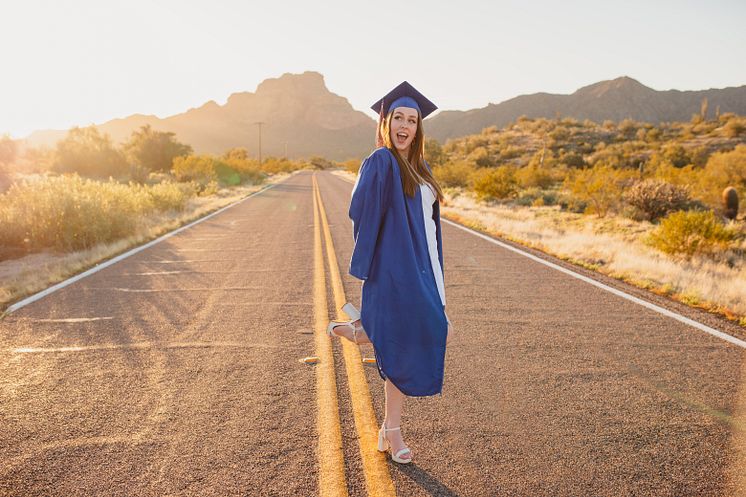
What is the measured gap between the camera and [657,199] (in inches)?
603

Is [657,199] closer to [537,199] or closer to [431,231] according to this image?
[537,199]

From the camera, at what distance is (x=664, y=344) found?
15.4 feet

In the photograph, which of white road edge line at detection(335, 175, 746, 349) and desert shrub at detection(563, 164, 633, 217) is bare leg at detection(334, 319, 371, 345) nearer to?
white road edge line at detection(335, 175, 746, 349)

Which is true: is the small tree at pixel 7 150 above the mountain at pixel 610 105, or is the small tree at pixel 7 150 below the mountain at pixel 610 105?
below

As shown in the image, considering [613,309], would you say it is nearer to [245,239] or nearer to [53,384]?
[53,384]

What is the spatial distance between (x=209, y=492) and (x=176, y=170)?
33.2m

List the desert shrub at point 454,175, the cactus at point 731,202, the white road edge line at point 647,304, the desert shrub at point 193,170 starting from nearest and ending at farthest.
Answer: the white road edge line at point 647,304 → the cactus at point 731,202 → the desert shrub at point 193,170 → the desert shrub at point 454,175

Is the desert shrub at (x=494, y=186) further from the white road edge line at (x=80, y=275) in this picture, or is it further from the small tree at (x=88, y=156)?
the small tree at (x=88, y=156)

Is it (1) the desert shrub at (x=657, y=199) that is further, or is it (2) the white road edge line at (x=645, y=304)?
(1) the desert shrub at (x=657, y=199)

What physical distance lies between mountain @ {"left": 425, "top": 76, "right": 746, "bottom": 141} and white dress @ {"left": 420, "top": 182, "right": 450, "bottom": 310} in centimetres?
9845

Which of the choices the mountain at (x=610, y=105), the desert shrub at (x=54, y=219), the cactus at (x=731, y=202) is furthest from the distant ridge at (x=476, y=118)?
the cactus at (x=731, y=202)

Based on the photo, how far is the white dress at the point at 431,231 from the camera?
2721 millimetres

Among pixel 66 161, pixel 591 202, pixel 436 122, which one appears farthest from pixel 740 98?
pixel 66 161

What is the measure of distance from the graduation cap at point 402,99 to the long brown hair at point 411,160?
0.16 feet
